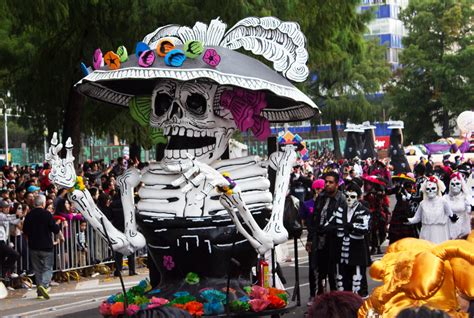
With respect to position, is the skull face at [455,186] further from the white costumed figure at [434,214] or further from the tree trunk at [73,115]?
the tree trunk at [73,115]

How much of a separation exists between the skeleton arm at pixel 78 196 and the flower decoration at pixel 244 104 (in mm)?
1145

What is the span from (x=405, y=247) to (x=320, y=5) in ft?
53.5

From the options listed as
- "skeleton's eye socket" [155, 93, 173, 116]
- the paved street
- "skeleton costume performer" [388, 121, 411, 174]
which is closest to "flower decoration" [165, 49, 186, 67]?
"skeleton's eye socket" [155, 93, 173, 116]

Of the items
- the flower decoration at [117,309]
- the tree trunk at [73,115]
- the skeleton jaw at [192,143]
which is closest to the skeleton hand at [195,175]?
the skeleton jaw at [192,143]

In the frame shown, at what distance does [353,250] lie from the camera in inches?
480

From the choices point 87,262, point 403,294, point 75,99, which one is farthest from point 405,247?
point 75,99

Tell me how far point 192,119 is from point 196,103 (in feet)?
0.41

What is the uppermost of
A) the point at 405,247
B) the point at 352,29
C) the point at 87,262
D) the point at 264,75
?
the point at 352,29

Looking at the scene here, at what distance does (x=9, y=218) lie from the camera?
1605 centimetres

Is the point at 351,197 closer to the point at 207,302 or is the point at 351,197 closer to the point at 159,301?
the point at 207,302

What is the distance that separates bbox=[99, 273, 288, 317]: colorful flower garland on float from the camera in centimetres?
755

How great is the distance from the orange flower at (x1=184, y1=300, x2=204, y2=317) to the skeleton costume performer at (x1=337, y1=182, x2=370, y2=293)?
15.9 feet

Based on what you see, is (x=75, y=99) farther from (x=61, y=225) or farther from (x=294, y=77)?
(x=294, y=77)

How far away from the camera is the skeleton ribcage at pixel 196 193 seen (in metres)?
7.85
